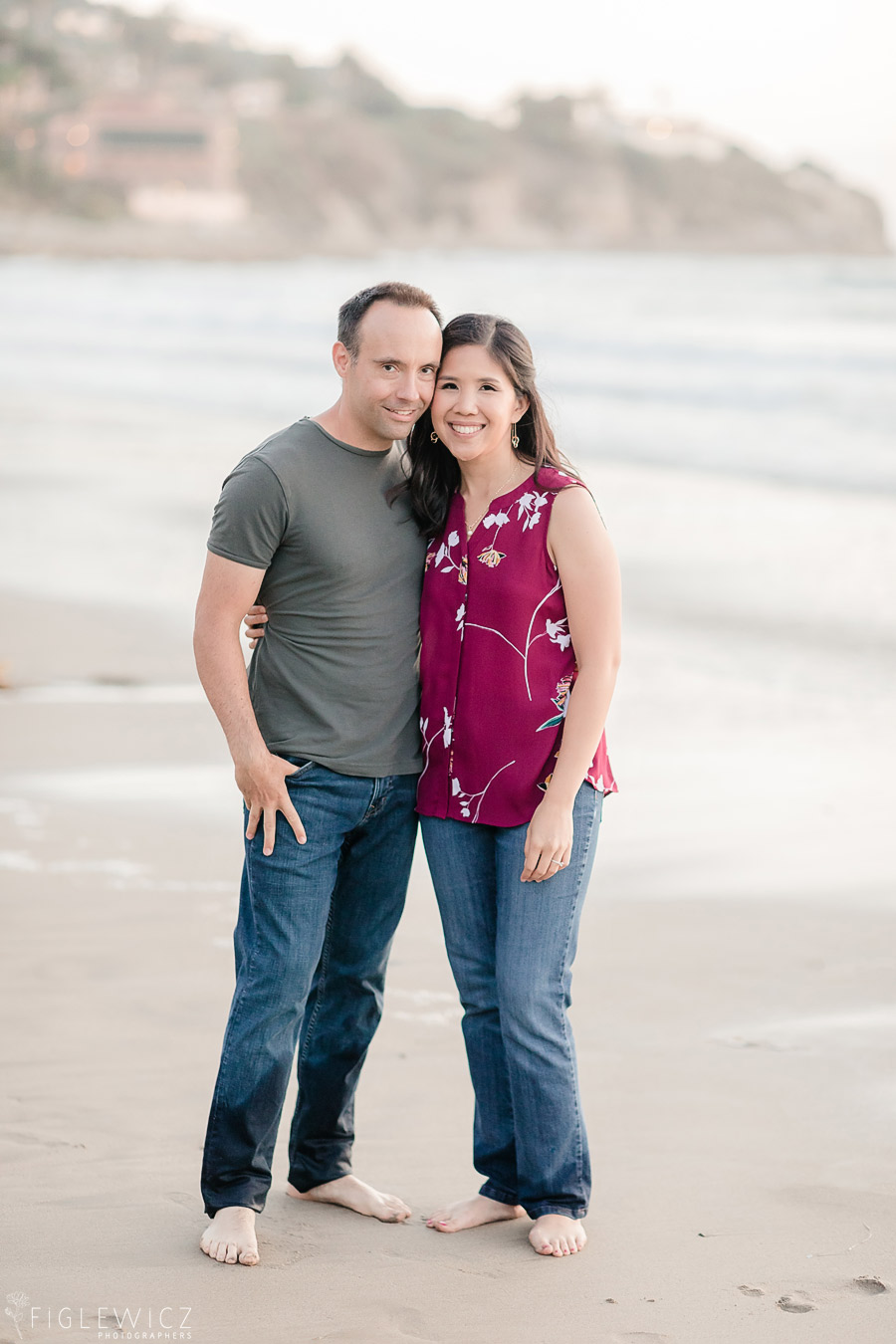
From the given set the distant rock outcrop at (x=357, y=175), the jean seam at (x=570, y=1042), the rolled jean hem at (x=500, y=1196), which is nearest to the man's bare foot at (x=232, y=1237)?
the rolled jean hem at (x=500, y=1196)

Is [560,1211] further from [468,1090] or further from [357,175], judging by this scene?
[357,175]

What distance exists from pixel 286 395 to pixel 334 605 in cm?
1916

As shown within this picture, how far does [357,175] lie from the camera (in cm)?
11906

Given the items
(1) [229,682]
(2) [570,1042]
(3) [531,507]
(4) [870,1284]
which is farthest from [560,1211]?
(3) [531,507]

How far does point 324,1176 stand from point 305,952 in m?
0.59

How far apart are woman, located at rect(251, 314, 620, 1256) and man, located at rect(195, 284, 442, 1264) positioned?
0.07m

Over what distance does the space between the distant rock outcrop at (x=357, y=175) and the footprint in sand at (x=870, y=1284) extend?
8949 centimetres

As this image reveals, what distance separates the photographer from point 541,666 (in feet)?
9.64

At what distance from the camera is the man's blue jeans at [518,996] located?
2920 mm

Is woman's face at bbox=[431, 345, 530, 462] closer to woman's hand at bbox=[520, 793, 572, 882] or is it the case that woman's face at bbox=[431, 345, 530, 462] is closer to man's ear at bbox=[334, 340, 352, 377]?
man's ear at bbox=[334, 340, 352, 377]

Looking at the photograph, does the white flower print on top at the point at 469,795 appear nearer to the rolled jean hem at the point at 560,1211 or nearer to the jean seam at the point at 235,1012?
the jean seam at the point at 235,1012

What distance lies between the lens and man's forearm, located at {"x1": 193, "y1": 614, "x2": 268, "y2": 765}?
2.88 metres

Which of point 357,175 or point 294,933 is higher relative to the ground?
point 357,175

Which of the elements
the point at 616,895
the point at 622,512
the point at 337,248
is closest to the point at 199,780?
the point at 616,895
